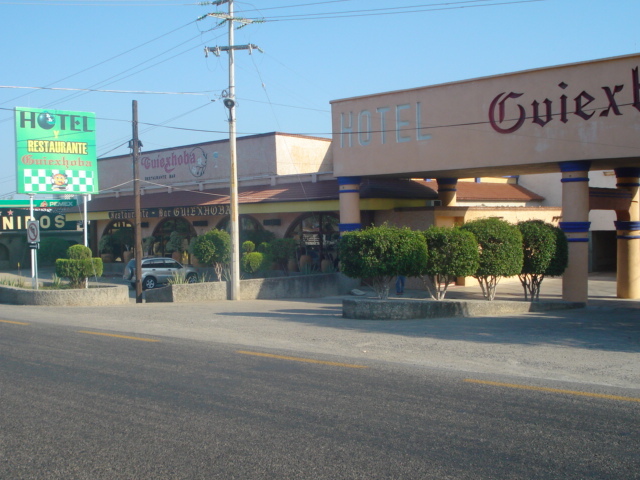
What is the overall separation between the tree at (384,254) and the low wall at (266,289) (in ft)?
26.2

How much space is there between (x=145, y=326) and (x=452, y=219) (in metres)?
15.1

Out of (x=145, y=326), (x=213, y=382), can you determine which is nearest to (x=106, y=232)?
(x=145, y=326)

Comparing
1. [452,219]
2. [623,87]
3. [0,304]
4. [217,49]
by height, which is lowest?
[0,304]

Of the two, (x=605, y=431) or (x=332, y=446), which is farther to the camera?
(x=605, y=431)

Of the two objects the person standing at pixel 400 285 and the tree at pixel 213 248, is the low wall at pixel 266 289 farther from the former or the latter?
the tree at pixel 213 248

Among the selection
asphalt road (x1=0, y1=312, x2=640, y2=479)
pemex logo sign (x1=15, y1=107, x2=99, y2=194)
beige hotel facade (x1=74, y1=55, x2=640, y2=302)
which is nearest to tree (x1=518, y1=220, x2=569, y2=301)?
beige hotel facade (x1=74, y1=55, x2=640, y2=302)

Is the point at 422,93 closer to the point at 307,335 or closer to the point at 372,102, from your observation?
the point at 372,102

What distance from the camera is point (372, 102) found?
23328mm

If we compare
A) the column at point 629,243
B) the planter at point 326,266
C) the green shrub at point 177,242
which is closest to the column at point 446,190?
the planter at point 326,266

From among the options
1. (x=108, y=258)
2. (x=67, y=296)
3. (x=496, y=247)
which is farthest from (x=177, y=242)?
(x=496, y=247)

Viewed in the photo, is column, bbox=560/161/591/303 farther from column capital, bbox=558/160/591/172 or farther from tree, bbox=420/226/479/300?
tree, bbox=420/226/479/300

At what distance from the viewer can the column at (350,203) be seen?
A: 24.5 meters

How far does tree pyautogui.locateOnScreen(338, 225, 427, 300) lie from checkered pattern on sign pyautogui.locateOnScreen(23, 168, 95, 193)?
46.7 ft

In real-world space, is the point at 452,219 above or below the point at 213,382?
above
